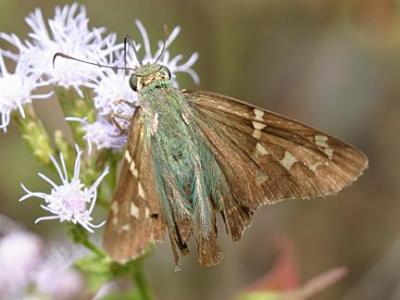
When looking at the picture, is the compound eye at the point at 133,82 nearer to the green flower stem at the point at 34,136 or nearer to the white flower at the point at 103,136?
the white flower at the point at 103,136

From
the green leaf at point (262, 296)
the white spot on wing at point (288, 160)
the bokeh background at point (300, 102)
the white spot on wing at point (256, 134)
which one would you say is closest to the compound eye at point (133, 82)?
the white spot on wing at point (256, 134)

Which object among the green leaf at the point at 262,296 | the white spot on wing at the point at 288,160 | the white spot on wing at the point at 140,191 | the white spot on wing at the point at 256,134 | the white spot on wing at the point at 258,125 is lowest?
the green leaf at the point at 262,296

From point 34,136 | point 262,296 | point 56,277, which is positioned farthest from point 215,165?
point 56,277

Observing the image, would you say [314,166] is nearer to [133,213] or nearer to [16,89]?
[133,213]

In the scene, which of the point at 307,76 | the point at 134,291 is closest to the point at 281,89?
the point at 307,76

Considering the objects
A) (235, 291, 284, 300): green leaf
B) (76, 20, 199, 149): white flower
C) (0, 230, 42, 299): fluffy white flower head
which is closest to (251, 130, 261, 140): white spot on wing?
(76, 20, 199, 149): white flower

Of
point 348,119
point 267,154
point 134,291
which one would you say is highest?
point 348,119

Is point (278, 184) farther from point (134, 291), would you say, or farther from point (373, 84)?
point (373, 84)
